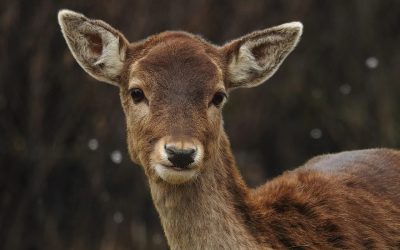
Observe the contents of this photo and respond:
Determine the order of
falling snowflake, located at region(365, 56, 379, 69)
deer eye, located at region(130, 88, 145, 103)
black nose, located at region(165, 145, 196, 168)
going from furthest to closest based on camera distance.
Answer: falling snowflake, located at region(365, 56, 379, 69) < deer eye, located at region(130, 88, 145, 103) < black nose, located at region(165, 145, 196, 168)

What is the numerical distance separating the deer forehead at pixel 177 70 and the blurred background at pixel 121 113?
419 centimetres

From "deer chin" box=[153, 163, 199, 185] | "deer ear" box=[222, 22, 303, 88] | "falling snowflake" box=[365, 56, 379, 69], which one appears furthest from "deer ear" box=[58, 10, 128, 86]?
"falling snowflake" box=[365, 56, 379, 69]

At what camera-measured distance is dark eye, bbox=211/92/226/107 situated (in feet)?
23.2

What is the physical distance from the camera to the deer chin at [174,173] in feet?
21.6

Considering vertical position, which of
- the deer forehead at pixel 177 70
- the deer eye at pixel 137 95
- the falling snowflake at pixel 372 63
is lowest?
the falling snowflake at pixel 372 63

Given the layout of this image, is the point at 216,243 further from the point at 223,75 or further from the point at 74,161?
the point at 74,161

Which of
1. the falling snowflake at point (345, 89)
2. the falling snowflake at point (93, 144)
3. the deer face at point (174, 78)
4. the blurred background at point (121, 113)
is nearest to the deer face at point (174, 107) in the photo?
the deer face at point (174, 78)

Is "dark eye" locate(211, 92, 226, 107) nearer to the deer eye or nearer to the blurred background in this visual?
the deer eye

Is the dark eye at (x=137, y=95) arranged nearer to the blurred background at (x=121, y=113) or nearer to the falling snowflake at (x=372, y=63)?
the blurred background at (x=121, y=113)

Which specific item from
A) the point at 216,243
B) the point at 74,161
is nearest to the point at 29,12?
the point at 74,161

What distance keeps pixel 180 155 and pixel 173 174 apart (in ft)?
0.67

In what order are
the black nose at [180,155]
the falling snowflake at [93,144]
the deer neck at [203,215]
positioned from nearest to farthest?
1. the black nose at [180,155]
2. the deer neck at [203,215]
3. the falling snowflake at [93,144]

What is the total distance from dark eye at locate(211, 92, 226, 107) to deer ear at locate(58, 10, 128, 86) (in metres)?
0.78

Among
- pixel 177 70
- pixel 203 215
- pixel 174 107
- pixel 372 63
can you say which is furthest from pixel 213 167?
pixel 372 63
